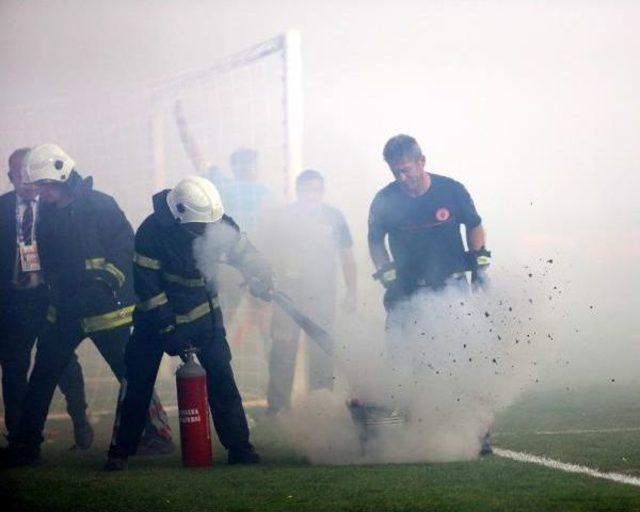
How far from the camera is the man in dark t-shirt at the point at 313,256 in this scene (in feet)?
34.3

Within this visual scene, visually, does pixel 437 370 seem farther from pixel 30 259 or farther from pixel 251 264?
pixel 30 259

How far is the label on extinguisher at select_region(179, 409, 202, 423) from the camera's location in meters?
7.26

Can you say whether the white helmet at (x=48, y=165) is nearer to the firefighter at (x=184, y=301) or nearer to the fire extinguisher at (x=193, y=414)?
the firefighter at (x=184, y=301)

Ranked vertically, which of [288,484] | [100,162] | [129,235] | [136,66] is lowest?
[288,484]

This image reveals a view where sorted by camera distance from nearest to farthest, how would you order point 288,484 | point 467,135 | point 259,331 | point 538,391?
point 288,484 → point 538,391 → point 259,331 → point 467,135

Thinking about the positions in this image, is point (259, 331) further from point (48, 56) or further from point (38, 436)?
point (48, 56)

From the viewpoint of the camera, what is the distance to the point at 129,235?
8.44 meters

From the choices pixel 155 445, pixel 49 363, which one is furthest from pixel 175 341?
pixel 155 445

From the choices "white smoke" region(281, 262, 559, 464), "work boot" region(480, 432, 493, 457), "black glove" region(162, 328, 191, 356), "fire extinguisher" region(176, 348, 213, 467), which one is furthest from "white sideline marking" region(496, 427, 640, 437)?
"black glove" region(162, 328, 191, 356)

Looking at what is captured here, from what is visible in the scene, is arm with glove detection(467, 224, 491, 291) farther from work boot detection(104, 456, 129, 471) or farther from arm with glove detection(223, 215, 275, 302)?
work boot detection(104, 456, 129, 471)

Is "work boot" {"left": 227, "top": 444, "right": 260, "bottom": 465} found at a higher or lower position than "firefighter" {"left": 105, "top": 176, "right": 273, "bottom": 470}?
lower

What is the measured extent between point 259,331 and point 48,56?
687 centimetres

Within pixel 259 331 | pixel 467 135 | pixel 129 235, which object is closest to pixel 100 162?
pixel 259 331

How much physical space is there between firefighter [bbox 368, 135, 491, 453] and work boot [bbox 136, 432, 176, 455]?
184cm
